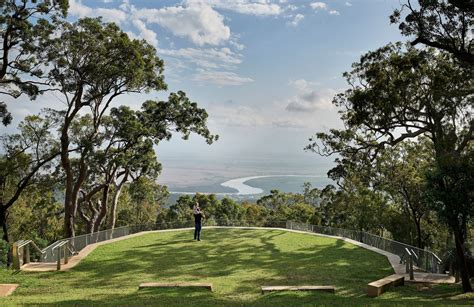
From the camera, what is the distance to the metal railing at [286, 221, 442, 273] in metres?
12.8

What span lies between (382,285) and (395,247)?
6.56m

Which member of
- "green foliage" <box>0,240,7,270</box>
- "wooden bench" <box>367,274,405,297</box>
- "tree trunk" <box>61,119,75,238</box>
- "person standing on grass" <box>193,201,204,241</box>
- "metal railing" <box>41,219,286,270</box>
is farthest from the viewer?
"tree trunk" <box>61,119,75,238</box>

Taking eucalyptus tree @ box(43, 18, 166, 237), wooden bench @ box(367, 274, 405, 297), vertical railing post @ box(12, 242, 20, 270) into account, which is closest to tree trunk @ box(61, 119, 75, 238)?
eucalyptus tree @ box(43, 18, 166, 237)

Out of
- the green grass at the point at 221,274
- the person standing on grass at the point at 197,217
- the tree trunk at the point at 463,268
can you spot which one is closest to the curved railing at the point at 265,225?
the green grass at the point at 221,274

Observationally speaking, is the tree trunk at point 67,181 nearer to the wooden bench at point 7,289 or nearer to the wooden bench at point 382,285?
the wooden bench at point 7,289

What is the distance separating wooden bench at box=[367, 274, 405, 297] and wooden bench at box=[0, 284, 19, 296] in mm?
8381

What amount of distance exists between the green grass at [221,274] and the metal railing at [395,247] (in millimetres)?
832

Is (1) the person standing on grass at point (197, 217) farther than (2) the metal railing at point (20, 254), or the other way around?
(1) the person standing on grass at point (197, 217)

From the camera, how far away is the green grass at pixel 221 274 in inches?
335

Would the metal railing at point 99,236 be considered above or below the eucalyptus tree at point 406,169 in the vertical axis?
below

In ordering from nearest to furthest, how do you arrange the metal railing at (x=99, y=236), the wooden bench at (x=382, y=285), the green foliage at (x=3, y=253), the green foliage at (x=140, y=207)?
the wooden bench at (x=382, y=285)
the metal railing at (x=99, y=236)
the green foliage at (x=3, y=253)
the green foliage at (x=140, y=207)

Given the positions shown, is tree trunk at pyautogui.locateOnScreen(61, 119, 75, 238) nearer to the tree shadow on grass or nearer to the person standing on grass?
the tree shadow on grass

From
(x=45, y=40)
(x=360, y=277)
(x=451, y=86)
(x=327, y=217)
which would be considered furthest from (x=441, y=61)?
(x=327, y=217)

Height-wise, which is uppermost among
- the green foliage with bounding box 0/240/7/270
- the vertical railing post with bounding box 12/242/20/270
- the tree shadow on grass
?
the vertical railing post with bounding box 12/242/20/270
